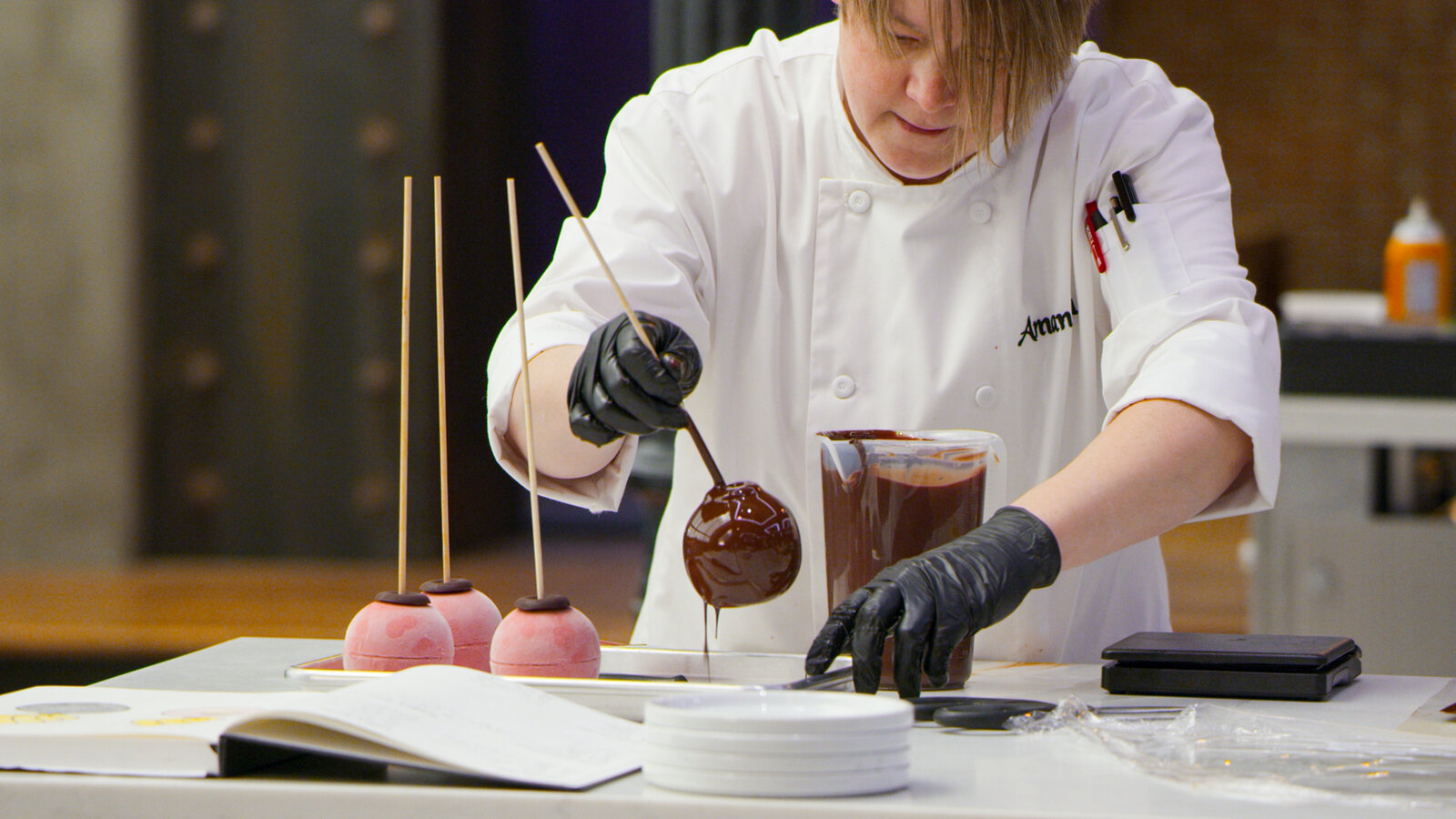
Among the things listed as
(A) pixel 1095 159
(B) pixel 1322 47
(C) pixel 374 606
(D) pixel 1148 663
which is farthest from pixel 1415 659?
(B) pixel 1322 47

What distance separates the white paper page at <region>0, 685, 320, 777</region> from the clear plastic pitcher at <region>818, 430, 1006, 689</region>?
429mm

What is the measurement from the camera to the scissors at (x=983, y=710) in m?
0.96

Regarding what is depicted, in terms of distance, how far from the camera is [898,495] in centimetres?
115

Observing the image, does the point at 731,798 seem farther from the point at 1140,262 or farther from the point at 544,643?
the point at 1140,262

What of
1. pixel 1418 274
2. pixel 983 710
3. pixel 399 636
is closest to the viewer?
pixel 983 710

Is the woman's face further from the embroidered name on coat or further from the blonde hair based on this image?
the embroidered name on coat

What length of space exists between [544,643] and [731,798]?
12.9 inches

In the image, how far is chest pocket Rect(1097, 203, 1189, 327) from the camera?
142cm

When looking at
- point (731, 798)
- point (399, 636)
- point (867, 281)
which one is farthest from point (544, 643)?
point (867, 281)

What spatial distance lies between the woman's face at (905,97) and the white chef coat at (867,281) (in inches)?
1.3

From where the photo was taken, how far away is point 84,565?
404 centimetres

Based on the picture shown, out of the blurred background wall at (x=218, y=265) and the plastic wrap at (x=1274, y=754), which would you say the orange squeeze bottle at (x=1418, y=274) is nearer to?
the blurred background wall at (x=218, y=265)

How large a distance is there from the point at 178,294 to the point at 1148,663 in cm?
341

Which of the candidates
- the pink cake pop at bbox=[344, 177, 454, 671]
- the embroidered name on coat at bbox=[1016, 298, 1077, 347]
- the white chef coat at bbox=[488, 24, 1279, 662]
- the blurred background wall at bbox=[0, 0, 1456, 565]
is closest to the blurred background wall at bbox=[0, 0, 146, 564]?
the blurred background wall at bbox=[0, 0, 1456, 565]
